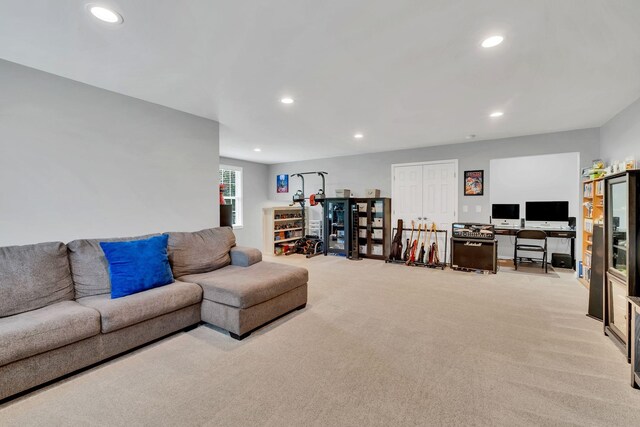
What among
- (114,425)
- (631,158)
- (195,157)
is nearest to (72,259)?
(114,425)

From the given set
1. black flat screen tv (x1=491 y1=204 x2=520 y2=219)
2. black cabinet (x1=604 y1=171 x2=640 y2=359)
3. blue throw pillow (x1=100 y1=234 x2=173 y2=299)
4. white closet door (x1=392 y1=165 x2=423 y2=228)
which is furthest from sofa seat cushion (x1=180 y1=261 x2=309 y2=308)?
black flat screen tv (x1=491 y1=204 x2=520 y2=219)

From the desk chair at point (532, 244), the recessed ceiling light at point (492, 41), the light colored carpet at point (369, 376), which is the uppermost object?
the recessed ceiling light at point (492, 41)

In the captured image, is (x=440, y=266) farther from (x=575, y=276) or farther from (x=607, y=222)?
(x=607, y=222)

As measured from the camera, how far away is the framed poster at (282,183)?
27.1 ft

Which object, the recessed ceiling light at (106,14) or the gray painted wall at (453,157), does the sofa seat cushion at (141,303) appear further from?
the gray painted wall at (453,157)

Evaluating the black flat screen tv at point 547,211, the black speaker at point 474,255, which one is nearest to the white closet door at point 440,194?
the black speaker at point 474,255

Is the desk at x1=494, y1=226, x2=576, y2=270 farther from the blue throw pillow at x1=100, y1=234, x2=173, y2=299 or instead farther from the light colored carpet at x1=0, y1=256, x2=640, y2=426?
the blue throw pillow at x1=100, y1=234, x2=173, y2=299

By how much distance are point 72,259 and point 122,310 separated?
2.68 feet

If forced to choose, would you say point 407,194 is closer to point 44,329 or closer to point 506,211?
A: point 506,211

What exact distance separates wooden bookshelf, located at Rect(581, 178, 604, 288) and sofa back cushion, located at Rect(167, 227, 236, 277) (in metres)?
Answer: 5.09

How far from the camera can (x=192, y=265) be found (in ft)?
10.7

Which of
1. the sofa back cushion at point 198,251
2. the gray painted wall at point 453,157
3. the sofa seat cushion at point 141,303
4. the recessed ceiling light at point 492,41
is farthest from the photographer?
the gray painted wall at point 453,157

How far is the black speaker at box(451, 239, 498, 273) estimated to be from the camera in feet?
16.8

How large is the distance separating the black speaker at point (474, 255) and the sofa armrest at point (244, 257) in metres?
3.83
